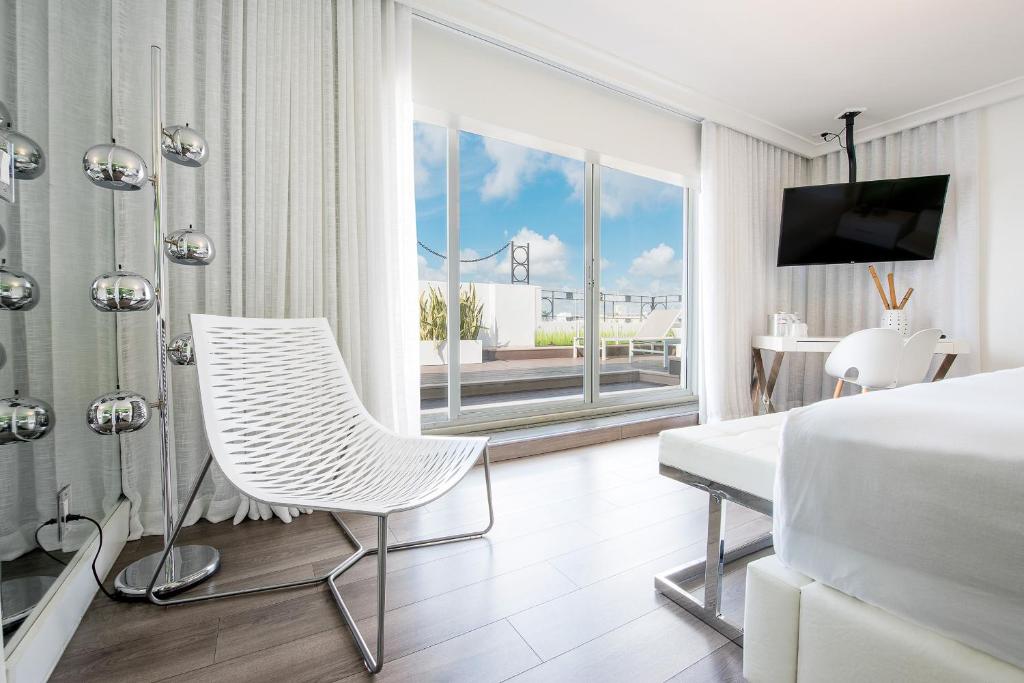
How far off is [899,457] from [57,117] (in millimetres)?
2311

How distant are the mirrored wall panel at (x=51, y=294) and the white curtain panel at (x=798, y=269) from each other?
3518mm

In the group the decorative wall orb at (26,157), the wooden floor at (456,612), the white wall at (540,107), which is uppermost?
the white wall at (540,107)

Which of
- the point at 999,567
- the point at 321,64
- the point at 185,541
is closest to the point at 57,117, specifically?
the point at 321,64

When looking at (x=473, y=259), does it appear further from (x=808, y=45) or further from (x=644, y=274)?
(x=808, y=45)

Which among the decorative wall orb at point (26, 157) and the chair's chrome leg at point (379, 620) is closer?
the chair's chrome leg at point (379, 620)

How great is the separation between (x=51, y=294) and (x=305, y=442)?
89cm

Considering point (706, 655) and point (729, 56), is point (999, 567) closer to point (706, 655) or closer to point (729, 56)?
point (706, 655)

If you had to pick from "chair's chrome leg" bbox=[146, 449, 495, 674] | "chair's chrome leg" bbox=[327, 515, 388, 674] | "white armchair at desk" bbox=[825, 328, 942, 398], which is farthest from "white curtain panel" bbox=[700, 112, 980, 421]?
"chair's chrome leg" bbox=[327, 515, 388, 674]

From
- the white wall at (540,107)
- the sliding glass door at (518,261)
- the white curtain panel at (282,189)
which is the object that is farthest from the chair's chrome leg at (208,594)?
the white wall at (540,107)

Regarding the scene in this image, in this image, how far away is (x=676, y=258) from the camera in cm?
429

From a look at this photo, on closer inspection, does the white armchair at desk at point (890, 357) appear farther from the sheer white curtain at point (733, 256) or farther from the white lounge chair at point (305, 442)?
the white lounge chair at point (305, 442)

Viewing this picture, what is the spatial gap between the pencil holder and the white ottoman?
9.25 ft

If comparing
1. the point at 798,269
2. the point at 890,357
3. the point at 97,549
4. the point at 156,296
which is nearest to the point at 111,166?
the point at 156,296

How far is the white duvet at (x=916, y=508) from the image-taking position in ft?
2.07
